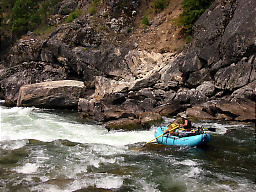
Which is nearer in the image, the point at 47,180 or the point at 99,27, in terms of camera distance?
the point at 47,180

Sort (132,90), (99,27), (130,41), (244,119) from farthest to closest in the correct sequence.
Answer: (99,27), (130,41), (132,90), (244,119)

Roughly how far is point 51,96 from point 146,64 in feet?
29.0

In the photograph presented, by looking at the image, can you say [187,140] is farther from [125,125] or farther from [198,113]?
[198,113]

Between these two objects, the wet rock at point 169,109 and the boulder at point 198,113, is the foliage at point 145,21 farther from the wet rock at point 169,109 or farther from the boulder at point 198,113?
the boulder at point 198,113

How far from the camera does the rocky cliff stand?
15.2 metres

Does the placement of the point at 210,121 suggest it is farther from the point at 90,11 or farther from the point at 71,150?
the point at 90,11

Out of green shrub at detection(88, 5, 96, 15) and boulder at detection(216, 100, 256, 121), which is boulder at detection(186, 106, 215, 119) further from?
green shrub at detection(88, 5, 96, 15)

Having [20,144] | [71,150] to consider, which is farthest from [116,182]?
[20,144]

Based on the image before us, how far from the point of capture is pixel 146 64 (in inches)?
832

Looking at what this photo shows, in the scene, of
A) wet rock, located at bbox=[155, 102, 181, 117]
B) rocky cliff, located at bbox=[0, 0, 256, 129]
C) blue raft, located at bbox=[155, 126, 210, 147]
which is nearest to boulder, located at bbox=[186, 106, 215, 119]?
rocky cliff, located at bbox=[0, 0, 256, 129]

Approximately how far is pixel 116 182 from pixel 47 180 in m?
1.86

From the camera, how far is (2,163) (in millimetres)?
7285

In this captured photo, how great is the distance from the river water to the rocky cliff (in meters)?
2.56

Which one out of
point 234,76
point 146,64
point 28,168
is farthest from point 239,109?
point 28,168
